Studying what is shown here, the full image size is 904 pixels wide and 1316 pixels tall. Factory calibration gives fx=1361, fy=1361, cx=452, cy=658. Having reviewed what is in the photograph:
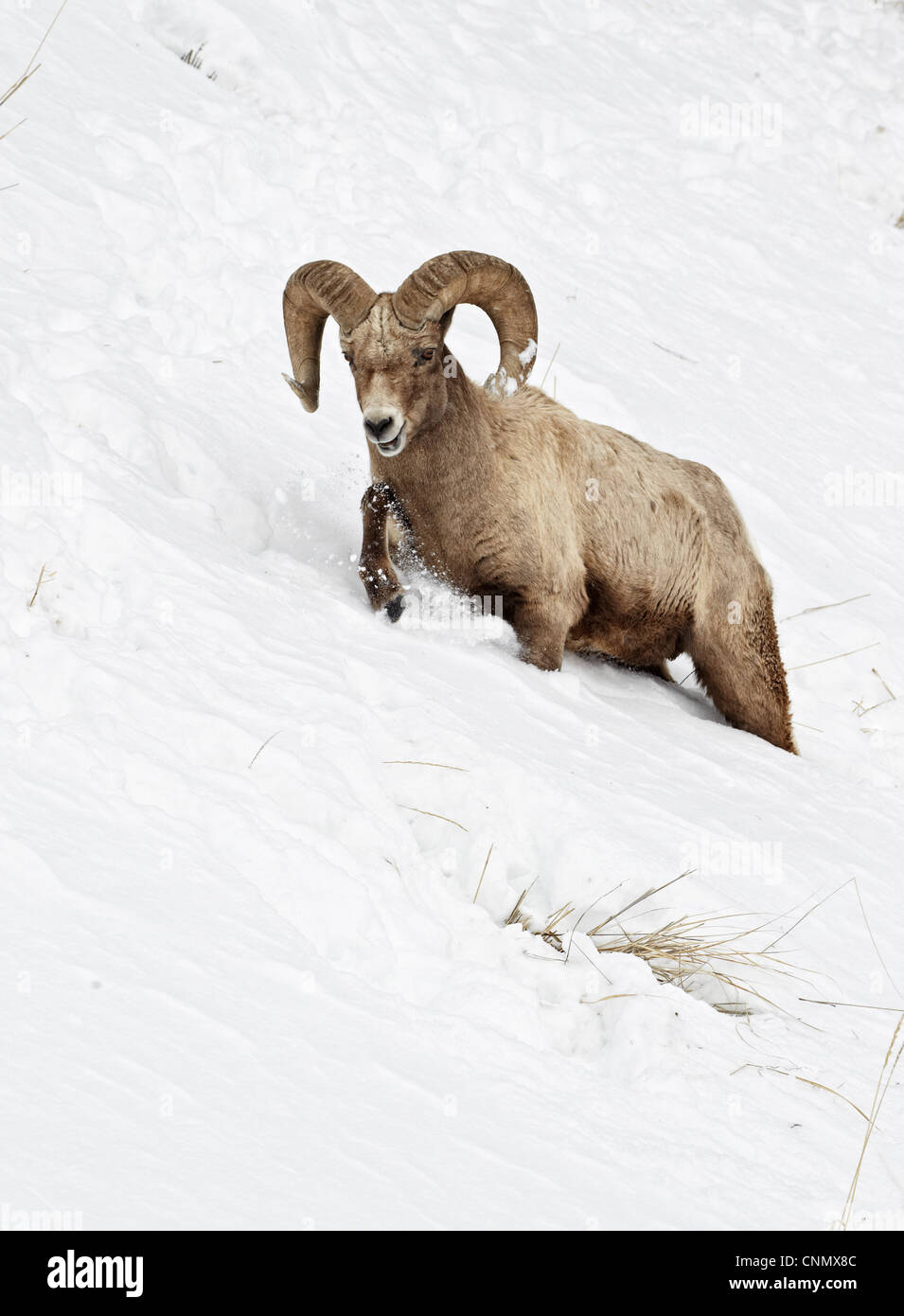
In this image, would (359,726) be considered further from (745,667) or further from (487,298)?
(745,667)

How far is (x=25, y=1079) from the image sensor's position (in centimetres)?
265

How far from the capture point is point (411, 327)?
5805mm

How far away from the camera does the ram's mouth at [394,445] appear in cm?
575

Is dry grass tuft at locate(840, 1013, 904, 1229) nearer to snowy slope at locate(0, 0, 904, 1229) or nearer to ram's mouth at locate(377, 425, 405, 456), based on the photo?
snowy slope at locate(0, 0, 904, 1229)

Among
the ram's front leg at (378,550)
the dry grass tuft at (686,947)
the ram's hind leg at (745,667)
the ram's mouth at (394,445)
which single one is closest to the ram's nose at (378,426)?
the ram's mouth at (394,445)

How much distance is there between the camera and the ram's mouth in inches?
227

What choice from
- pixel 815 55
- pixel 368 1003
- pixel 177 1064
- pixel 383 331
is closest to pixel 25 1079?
pixel 177 1064

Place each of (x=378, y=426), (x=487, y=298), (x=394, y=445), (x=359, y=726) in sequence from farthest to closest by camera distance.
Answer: (x=487, y=298)
(x=394, y=445)
(x=378, y=426)
(x=359, y=726)

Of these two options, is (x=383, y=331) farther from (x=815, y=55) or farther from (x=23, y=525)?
(x=815, y=55)

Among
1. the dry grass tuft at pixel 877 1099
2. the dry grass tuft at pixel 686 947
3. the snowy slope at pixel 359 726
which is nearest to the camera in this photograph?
the snowy slope at pixel 359 726

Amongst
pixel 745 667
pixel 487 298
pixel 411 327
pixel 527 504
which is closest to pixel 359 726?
pixel 411 327

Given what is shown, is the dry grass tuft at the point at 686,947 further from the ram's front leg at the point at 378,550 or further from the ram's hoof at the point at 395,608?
the ram's front leg at the point at 378,550

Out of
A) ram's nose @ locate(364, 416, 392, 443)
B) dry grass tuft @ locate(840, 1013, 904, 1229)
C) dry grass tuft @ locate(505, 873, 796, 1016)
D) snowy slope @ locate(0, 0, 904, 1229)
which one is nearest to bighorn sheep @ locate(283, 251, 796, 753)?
ram's nose @ locate(364, 416, 392, 443)

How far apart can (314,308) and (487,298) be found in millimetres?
806
